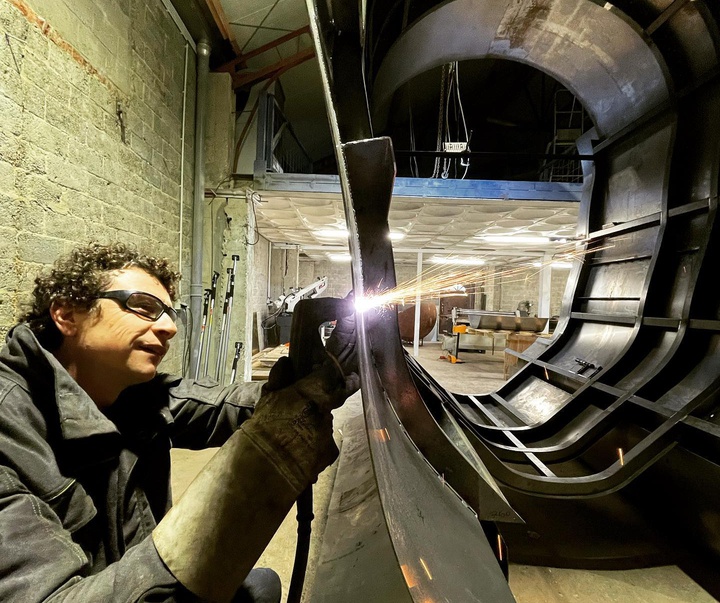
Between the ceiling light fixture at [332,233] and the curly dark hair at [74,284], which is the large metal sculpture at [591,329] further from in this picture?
the ceiling light fixture at [332,233]

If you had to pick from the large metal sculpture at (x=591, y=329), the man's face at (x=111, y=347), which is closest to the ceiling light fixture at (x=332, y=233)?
the large metal sculpture at (x=591, y=329)

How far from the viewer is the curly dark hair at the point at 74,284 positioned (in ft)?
3.69

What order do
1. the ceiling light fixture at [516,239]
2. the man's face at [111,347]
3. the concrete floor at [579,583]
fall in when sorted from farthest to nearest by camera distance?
the ceiling light fixture at [516,239], the concrete floor at [579,583], the man's face at [111,347]

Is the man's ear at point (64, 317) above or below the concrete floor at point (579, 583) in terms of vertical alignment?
above

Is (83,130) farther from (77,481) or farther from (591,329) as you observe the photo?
(591,329)

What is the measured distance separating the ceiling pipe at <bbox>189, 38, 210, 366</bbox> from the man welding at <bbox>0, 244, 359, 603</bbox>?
10.3 feet

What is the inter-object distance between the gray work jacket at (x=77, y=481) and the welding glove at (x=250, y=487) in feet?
0.21

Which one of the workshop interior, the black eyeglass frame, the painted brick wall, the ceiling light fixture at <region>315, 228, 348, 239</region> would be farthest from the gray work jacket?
the ceiling light fixture at <region>315, 228, 348, 239</region>

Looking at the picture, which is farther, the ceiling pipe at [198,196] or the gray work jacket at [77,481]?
the ceiling pipe at [198,196]

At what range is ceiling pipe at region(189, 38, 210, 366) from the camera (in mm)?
4262

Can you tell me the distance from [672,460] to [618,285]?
4.97 feet

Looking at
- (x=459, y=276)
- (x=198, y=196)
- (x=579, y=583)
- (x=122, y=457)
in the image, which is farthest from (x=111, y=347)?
(x=459, y=276)

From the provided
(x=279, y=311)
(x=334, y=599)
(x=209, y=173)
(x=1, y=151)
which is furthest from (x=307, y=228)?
(x=334, y=599)

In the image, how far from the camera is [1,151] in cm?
186
